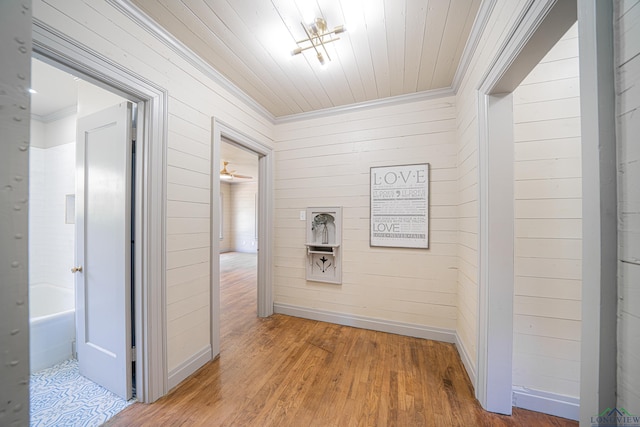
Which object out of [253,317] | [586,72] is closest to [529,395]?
[586,72]

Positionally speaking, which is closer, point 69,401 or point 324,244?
point 69,401

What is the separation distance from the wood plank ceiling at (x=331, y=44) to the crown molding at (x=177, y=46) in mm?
37

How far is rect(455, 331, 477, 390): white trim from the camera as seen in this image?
1.72m

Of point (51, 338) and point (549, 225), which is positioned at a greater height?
point (549, 225)

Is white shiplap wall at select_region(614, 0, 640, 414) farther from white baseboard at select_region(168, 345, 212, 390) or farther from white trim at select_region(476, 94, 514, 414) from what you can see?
white baseboard at select_region(168, 345, 212, 390)

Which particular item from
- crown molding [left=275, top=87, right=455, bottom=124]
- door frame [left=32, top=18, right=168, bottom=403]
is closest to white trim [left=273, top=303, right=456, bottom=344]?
door frame [left=32, top=18, right=168, bottom=403]

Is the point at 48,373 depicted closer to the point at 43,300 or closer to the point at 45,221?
the point at 43,300

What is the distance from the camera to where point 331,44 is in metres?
1.80

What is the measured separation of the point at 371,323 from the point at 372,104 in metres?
2.53

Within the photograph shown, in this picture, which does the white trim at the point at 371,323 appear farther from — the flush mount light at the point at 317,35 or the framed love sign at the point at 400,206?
the flush mount light at the point at 317,35

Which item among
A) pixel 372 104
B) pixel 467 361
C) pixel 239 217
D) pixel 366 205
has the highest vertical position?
pixel 372 104

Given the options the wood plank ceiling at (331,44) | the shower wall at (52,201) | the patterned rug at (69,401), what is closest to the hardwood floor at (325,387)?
the patterned rug at (69,401)

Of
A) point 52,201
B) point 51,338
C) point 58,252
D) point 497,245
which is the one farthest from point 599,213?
point 52,201

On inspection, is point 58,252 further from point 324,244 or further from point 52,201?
point 324,244
